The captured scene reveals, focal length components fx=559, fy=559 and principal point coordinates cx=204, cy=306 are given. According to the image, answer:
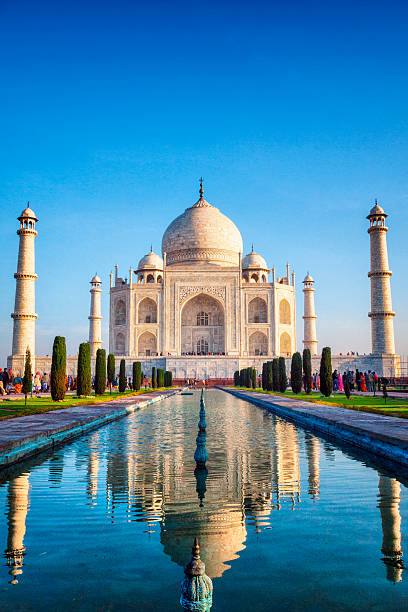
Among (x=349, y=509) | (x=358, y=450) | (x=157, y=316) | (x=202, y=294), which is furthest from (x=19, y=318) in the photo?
(x=349, y=509)

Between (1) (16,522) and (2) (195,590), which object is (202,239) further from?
(2) (195,590)

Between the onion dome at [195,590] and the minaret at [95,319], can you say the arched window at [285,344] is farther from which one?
the onion dome at [195,590]

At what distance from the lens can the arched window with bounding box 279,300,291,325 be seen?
3616cm

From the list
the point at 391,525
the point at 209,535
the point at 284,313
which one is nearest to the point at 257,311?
the point at 284,313

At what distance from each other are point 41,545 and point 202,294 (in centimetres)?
3347

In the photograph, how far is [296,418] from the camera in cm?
874

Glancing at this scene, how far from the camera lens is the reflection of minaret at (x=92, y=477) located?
11.1 ft

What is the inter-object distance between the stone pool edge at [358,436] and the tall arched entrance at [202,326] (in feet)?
89.9

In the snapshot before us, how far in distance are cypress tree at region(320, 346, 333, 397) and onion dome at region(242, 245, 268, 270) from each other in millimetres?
23823

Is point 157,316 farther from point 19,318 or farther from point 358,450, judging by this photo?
point 358,450

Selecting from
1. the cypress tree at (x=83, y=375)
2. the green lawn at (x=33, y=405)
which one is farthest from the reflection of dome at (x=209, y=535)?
the cypress tree at (x=83, y=375)

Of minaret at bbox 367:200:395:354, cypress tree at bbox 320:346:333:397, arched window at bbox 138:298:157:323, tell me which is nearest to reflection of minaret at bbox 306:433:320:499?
cypress tree at bbox 320:346:333:397

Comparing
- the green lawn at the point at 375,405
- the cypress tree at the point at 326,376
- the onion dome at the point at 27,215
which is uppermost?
the onion dome at the point at 27,215

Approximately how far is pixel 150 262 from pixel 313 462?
34861 millimetres
